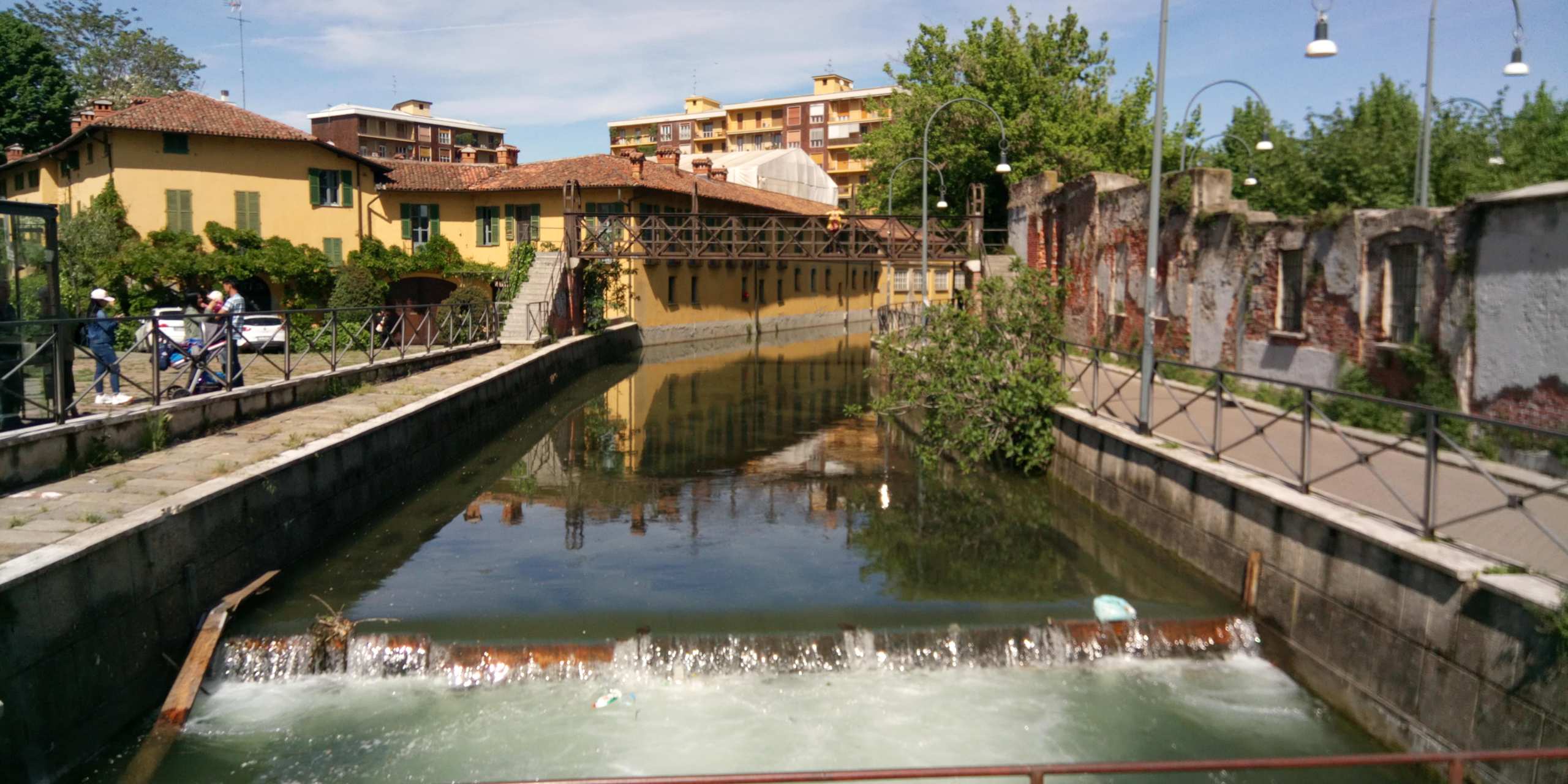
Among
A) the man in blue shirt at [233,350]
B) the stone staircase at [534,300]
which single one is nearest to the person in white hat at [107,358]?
the man in blue shirt at [233,350]

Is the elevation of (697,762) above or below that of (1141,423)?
below

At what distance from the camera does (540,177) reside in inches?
1545

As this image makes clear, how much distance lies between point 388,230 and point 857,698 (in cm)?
3318

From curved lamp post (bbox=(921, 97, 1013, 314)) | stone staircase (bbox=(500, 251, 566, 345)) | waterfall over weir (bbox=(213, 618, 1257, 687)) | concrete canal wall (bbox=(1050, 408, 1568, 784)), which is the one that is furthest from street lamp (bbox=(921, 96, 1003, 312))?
stone staircase (bbox=(500, 251, 566, 345))

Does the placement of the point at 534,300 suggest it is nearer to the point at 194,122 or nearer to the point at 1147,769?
the point at 194,122

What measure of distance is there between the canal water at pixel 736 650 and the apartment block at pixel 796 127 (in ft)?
219

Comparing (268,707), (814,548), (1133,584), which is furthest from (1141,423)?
(268,707)

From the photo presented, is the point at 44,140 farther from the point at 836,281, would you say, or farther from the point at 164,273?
Answer: the point at 836,281

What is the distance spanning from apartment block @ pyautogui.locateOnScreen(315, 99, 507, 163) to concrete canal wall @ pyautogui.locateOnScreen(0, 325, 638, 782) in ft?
231

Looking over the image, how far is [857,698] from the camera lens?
8.45 meters

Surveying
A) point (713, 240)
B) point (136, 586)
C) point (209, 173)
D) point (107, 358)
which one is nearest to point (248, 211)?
point (209, 173)

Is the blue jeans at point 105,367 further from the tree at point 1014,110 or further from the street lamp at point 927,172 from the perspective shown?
the tree at point 1014,110

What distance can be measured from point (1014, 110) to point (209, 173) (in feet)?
83.4

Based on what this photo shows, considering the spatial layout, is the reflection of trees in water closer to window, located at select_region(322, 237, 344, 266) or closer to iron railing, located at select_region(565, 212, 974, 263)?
iron railing, located at select_region(565, 212, 974, 263)
